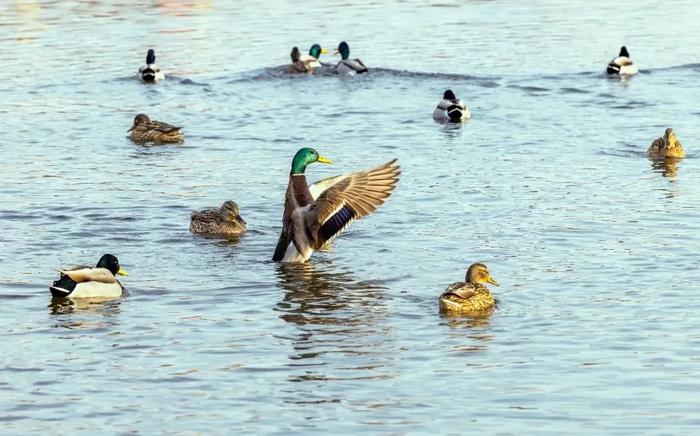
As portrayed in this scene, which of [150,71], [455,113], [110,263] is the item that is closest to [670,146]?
[455,113]

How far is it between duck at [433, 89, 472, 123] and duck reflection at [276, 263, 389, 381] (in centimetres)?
986

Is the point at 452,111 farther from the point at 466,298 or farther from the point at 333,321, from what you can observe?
the point at 466,298

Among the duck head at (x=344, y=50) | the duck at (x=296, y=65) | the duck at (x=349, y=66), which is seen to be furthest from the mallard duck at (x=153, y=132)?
the duck head at (x=344, y=50)

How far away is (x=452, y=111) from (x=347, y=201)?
9910 mm

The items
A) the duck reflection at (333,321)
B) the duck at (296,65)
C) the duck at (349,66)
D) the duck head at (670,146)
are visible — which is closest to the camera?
the duck reflection at (333,321)

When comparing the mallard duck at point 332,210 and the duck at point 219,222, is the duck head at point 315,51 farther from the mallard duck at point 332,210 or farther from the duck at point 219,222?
the mallard duck at point 332,210

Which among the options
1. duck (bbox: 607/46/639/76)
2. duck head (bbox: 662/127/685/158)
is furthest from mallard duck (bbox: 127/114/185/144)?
duck (bbox: 607/46/639/76)

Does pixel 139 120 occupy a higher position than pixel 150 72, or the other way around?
pixel 150 72

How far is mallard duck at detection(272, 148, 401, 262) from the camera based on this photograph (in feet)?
55.6

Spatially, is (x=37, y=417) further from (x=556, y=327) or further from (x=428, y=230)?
(x=428, y=230)

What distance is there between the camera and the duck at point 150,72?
1253 inches

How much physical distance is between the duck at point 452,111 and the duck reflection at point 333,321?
32.3 feet

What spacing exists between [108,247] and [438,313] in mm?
4962

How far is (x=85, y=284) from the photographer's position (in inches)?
599
